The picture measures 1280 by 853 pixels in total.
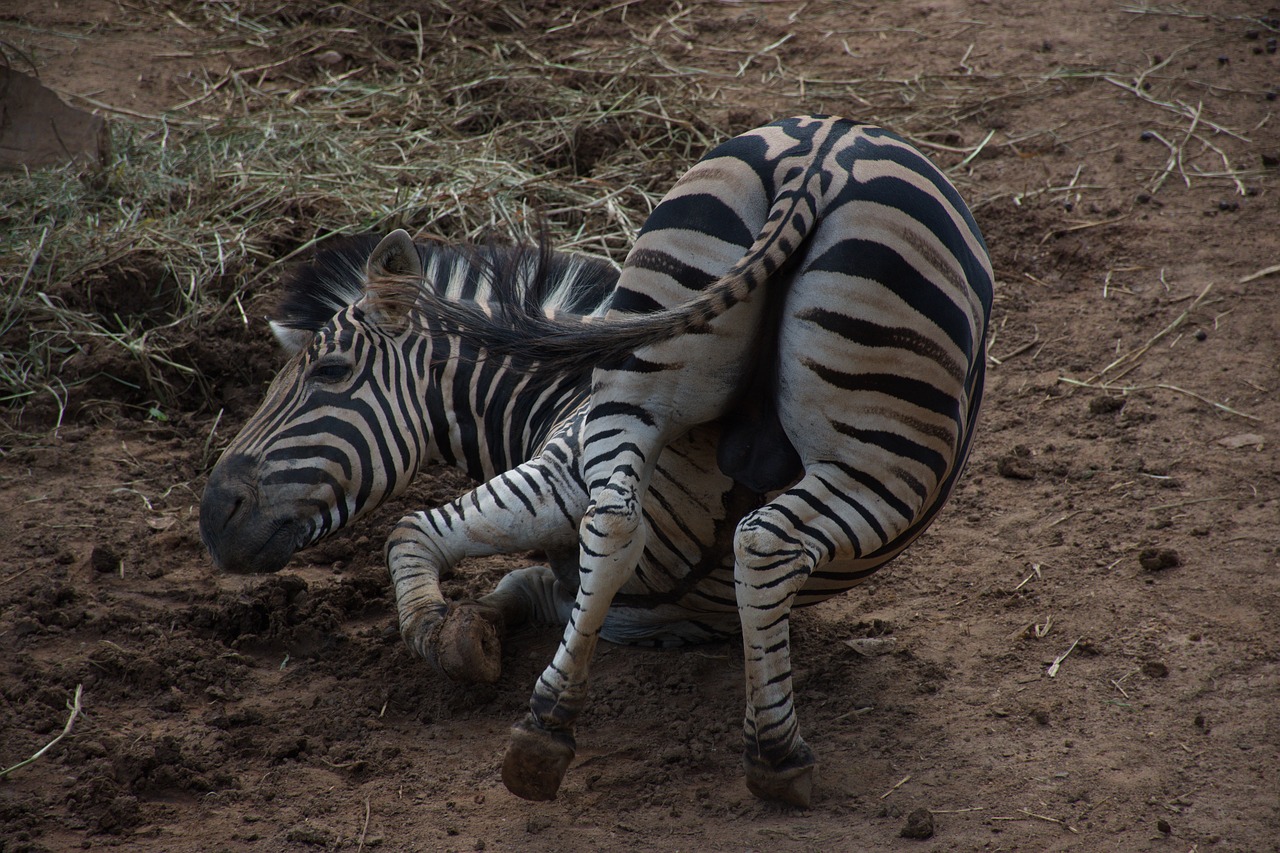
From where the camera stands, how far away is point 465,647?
343 cm

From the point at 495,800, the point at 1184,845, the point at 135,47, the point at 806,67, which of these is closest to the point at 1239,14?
the point at 806,67

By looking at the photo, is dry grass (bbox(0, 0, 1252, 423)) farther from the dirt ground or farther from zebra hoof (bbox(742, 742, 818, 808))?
zebra hoof (bbox(742, 742, 818, 808))

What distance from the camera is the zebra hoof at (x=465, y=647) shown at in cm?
344

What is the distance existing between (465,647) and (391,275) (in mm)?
1462

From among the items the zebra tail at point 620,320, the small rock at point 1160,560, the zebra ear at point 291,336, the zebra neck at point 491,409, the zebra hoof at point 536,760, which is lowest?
the small rock at point 1160,560

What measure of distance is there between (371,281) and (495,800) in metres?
1.92

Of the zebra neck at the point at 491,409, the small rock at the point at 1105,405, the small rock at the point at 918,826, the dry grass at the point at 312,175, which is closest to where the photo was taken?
the small rock at the point at 918,826

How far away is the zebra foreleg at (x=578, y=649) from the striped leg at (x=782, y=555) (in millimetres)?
313

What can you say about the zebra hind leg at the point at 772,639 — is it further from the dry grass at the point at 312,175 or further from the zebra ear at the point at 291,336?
the dry grass at the point at 312,175

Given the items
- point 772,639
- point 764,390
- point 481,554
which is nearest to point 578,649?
point 772,639

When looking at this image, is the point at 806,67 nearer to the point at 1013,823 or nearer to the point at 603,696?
the point at 603,696

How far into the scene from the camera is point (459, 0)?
8.76 metres

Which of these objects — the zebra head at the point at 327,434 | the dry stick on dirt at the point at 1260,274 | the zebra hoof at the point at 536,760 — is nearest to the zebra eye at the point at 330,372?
the zebra head at the point at 327,434

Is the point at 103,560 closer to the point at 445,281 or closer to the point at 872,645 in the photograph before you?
the point at 445,281
